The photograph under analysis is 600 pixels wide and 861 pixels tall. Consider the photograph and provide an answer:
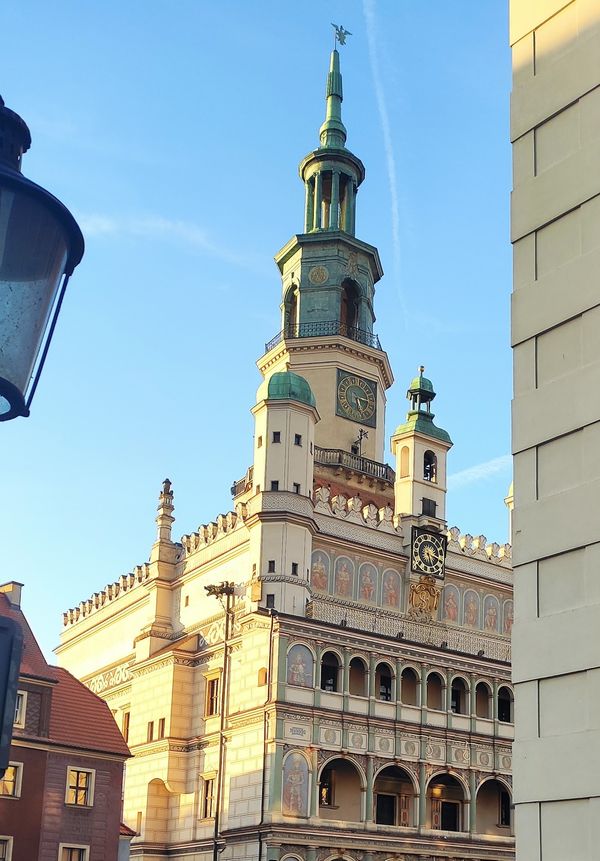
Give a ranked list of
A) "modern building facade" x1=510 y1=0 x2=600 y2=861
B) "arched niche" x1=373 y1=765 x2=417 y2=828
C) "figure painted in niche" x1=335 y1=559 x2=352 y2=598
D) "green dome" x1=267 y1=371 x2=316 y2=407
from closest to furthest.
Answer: "modern building facade" x1=510 y1=0 x2=600 y2=861
"arched niche" x1=373 y1=765 x2=417 y2=828
"figure painted in niche" x1=335 y1=559 x2=352 y2=598
"green dome" x1=267 y1=371 x2=316 y2=407

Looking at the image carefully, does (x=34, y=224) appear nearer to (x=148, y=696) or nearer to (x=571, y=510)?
(x=571, y=510)

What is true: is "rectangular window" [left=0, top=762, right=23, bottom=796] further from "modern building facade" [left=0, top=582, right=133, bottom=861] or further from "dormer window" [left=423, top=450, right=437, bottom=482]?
"dormer window" [left=423, top=450, right=437, bottom=482]

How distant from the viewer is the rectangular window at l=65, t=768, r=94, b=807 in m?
45.2

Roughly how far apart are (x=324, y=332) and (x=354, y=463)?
342 inches

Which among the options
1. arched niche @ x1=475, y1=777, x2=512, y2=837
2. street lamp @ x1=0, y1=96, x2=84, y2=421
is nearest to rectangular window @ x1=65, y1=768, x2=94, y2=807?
arched niche @ x1=475, y1=777, x2=512, y2=837

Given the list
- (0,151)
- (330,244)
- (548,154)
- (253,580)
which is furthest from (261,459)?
(0,151)

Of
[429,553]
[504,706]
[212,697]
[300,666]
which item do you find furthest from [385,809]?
[429,553]

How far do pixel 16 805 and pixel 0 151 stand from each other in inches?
1633

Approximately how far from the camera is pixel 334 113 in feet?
271

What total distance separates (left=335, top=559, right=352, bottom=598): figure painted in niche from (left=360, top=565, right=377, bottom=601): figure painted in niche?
2.37 feet

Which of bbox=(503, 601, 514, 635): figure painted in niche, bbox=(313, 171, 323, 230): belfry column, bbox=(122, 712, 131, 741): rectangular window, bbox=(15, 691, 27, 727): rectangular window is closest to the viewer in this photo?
bbox=(15, 691, 27, 727): rectangular window

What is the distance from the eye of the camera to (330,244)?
245 ft

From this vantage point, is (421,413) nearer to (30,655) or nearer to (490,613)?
(490,613)

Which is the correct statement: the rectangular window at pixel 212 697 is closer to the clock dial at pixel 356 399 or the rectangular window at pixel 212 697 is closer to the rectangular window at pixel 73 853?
the rectangular window at pixel 73 853
